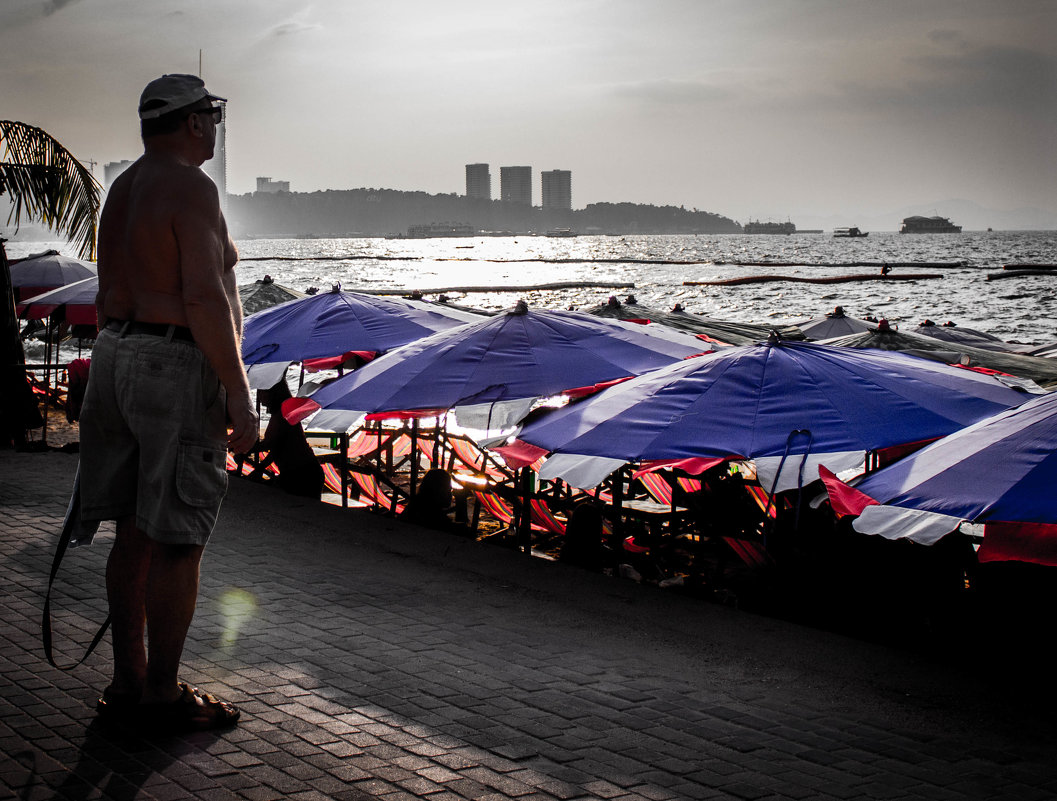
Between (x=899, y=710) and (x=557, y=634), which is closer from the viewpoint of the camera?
(x=899, y=710)

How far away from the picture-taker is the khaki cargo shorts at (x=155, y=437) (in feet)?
13.0

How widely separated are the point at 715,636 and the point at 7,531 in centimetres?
503

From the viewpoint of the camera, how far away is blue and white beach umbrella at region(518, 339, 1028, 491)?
7.65 m

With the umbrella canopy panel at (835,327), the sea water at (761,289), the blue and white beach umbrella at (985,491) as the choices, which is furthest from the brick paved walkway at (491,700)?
the sea water at (761,289)

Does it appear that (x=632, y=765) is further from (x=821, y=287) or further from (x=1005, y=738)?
(x=821, y=287)

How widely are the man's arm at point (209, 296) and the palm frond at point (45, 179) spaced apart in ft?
34.3

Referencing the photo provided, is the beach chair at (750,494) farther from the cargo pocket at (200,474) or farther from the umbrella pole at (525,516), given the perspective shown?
the cargo pocket at (200,474)

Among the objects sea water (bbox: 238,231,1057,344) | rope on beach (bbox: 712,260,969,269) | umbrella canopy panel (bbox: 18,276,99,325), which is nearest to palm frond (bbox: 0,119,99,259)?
umbrella canopy panel (bbox: 18,276,99,325)

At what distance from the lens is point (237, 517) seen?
9.46 metres

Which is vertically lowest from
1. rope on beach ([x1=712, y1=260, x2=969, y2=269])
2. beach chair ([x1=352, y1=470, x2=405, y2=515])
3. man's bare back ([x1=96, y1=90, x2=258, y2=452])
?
beach chair ([x1=352, y1=470, x2=405, y2=515])

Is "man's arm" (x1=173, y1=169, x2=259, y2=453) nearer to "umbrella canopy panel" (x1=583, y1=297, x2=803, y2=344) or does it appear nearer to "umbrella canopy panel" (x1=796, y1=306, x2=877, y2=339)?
"umbrella canopy panel" (x1=583, y1=297, x2=803, y2=344)

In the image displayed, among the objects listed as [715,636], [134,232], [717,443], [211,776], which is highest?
[134,232]

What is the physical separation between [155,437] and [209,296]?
1.76 ft

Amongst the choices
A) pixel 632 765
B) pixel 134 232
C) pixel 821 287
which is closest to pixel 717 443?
pixel 632 765
